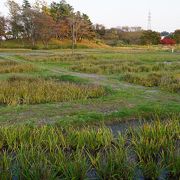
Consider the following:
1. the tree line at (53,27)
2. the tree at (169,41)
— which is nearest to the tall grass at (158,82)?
the tree line at (53,27)

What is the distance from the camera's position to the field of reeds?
5.32m

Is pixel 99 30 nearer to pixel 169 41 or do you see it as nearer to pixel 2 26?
pixel 169 41

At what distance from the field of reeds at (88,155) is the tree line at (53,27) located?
53792 millimetres

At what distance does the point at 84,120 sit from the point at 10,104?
3.35m

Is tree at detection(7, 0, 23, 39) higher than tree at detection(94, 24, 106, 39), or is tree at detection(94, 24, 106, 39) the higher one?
tree at detection(7, 0, 23, 39)

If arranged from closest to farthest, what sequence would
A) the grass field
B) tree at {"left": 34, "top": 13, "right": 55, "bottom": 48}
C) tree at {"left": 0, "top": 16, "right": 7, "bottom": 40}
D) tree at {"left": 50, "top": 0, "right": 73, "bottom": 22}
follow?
the grass field → tree at {"left": 34, "top": 13, "right": 55, "bottom": 48} → tree at {"left": 0, "top": 16, "right": 7, "bottom": 40} → tree at {"left": 50, "top": 0, "right": 73, "bottom": 22}

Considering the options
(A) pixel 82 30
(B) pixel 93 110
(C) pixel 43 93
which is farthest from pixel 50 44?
(B) pixel 93 110

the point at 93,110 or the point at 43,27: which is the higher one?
the point at 43,27

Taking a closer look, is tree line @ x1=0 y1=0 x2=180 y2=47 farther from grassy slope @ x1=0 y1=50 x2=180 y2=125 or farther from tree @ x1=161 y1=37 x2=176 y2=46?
grassy slope @ x1=0 y1=50 x2=180 y2=125

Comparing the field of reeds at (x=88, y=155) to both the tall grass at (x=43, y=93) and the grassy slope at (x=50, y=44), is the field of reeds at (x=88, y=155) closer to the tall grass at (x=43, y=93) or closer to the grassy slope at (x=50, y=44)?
the tall grass at (x=43, y=93)

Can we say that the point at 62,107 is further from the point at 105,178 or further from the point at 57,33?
the point at 57,33

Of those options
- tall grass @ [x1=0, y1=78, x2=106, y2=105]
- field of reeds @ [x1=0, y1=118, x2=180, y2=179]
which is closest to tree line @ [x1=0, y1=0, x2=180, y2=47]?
tall grass @ [x1=0, y1=78, x2=106, y2=105]

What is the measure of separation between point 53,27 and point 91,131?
60.2 m

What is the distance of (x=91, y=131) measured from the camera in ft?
23.6
